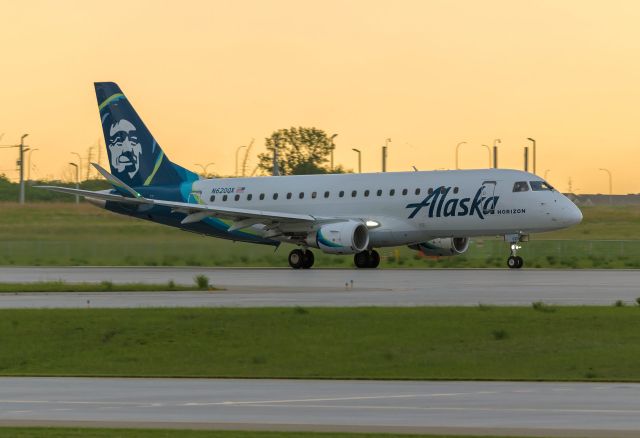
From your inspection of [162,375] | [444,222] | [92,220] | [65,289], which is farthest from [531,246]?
[162,375]

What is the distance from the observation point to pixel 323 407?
17750 millimetres

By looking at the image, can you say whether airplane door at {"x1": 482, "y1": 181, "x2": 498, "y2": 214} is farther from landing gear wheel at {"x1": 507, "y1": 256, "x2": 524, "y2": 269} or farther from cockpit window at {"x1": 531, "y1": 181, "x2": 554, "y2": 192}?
landing gear wheel at {"x1": 507, "y1": 256, "x2": 524, "y2": 269}

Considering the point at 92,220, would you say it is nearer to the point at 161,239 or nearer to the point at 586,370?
the point at 161,239

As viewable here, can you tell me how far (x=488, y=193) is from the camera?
179 ft

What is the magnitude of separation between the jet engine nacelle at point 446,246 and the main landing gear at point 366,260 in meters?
2.54

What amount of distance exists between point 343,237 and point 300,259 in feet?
8.86

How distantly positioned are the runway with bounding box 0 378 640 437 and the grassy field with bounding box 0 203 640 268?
38134 mm

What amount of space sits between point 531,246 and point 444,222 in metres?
18.9

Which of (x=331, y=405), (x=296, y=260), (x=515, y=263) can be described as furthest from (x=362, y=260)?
(x=331, y=405)

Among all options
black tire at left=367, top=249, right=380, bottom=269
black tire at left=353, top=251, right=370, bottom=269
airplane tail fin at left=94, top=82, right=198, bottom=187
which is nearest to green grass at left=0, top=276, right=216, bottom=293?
black tire at left=353, top=251, right=370, bottom=269

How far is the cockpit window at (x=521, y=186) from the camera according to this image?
54.4 metres

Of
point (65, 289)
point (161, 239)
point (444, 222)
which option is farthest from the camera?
point (161, 239)

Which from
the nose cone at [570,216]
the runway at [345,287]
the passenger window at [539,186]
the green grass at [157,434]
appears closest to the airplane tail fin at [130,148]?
the runway at [345,287]

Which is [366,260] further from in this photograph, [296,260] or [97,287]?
[97,287]
